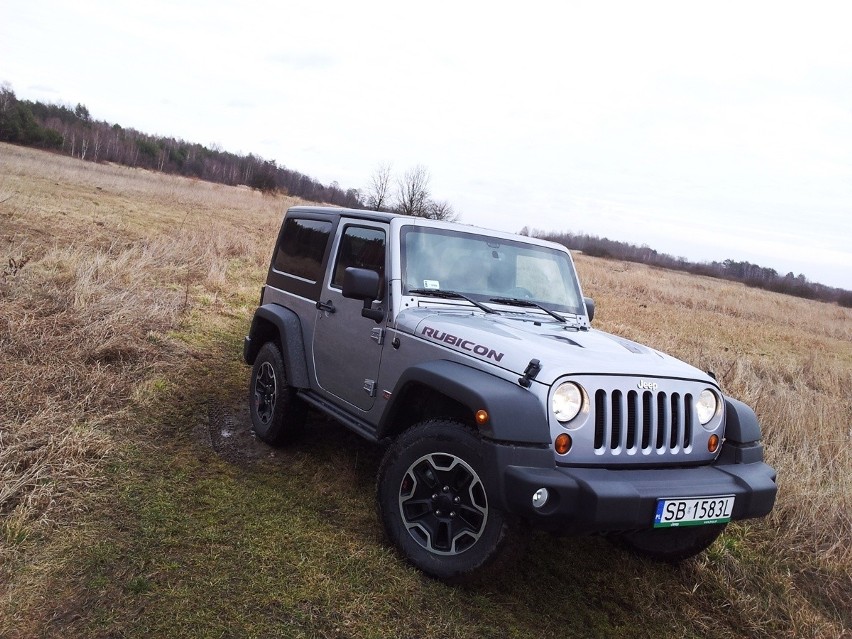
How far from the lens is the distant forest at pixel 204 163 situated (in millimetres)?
47156

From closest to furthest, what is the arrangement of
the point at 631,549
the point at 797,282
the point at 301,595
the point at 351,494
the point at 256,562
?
the point at 301,595 < the point at 256,562 < the point at 631,549 < the point at 351,494 < the point at 797,282

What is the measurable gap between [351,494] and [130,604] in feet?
5.28

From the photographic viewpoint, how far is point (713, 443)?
Result: 130 inches

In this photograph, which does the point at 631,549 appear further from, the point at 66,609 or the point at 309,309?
the point at 66,609

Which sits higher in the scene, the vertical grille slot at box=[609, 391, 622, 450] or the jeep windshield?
the jeep windshield

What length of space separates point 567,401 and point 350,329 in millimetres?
1719

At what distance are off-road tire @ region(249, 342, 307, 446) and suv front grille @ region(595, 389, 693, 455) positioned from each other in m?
2.50

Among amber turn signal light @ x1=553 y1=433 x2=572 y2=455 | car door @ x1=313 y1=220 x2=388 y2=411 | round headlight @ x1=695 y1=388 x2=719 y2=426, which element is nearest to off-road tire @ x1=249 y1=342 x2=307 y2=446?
car door @ x1=313 y1=220 x2=388 y2=411

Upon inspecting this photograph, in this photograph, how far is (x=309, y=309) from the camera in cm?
469

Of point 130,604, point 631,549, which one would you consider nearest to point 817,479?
point 631,549

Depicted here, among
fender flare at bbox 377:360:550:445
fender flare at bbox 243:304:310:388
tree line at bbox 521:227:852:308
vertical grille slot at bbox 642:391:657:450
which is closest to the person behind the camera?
fender flare at bbox 377:360:550:445

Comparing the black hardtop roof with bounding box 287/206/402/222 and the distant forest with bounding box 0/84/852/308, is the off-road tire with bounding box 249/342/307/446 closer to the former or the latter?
the black hardtop roof with bounding box 287/206/402/222

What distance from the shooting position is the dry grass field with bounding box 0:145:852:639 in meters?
2.92

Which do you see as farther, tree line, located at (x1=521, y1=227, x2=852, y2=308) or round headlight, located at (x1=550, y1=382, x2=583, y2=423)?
tree line, located at (x1=521, y1=227, x2=852, y2=308)
